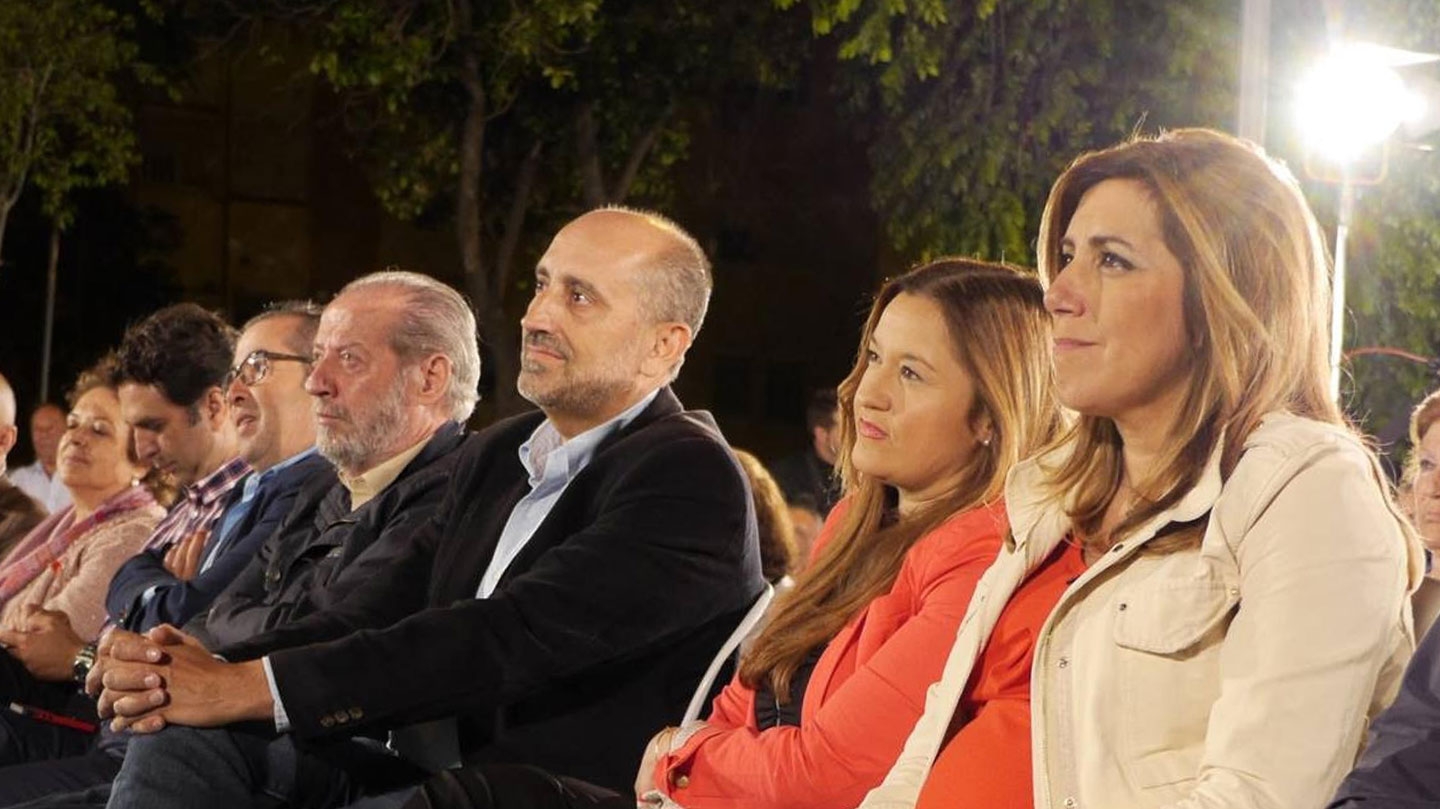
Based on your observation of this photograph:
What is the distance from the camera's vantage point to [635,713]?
13.9 feet

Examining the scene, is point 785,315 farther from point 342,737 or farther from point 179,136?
point 342,737

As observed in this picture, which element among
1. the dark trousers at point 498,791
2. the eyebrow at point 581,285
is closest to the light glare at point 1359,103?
the eyebrow at point 581,285

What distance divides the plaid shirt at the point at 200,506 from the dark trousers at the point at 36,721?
67 centimetres

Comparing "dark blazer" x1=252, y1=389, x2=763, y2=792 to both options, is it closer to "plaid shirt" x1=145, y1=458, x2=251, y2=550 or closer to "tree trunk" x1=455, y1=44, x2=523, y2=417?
"plaid shirt" x1=145, y1=458, x2=251, y2=550

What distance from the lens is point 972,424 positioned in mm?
3855

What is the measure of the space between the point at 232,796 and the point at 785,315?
32.3m

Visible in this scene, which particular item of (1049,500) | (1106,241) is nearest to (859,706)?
(1049,500)

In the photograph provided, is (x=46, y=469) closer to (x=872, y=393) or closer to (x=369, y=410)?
(x=369, y=410)

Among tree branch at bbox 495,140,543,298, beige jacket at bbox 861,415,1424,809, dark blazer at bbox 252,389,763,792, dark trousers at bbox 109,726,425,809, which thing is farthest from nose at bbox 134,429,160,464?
tree branch at bbox 495,140,543,298

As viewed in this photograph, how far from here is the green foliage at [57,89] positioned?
21.4 m

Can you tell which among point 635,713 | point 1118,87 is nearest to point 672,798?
point 635,713

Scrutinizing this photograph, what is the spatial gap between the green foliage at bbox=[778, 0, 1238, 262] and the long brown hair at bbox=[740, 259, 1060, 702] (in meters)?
10.5

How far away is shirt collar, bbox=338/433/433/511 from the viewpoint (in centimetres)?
536

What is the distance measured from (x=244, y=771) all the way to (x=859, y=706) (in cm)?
133
